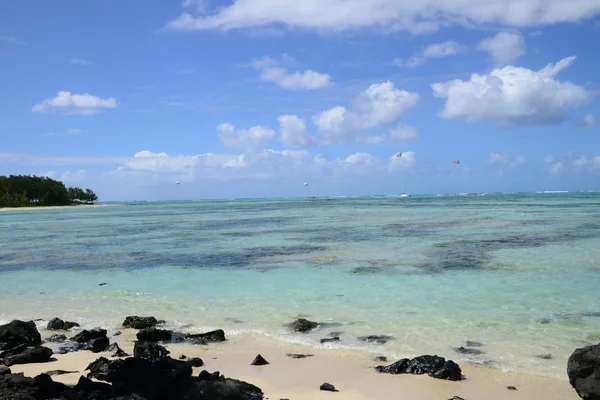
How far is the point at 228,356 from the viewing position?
28.1ft

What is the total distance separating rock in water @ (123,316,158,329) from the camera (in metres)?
10.7

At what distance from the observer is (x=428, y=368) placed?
287 inches

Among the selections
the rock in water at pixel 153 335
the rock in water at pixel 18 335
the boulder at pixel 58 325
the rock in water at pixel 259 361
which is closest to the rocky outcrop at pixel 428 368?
the rock in water at pixel 259 361

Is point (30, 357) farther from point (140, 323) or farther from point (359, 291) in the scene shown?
point (359, 291)

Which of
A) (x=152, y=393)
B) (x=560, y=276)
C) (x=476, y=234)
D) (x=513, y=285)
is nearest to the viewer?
(x=152, y=393)

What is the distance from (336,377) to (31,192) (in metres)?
137

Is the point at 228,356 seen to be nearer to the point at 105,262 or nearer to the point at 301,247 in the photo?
the point at 105,262

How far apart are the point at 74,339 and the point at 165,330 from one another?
68.0 inches

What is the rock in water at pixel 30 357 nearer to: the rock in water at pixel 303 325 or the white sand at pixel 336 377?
the white sand at pixel 336 377

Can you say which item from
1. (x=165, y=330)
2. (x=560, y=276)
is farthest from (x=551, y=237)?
(x=165, y=330)

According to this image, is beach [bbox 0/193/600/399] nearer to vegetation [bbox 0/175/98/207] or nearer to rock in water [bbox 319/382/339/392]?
rock in water [bbox 319/382/339/392]

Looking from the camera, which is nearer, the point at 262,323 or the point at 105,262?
the point at 262,323

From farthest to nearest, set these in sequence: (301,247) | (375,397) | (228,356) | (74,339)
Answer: (301,247) < (74,339) < (228,356) < (375,397)

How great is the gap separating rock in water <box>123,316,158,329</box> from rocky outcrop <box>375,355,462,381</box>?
5.41 m
